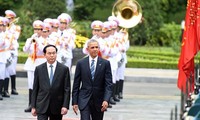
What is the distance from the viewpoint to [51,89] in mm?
12203

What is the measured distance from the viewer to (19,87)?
2369 centimetres

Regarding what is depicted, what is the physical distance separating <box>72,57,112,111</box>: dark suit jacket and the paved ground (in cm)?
396

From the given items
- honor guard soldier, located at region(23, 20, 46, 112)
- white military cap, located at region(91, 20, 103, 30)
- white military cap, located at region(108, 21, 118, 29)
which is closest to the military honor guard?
honor guard soldier, located at region(23, 20, 46, 112)

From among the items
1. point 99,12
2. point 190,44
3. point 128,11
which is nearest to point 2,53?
point 128,11

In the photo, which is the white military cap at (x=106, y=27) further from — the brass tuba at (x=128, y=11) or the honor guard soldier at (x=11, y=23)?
the brass tuba at (x=128, y=11)

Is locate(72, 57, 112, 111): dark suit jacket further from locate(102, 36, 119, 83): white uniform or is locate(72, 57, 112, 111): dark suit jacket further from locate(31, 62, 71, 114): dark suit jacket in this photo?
locate(102, 36, 119, 83): white uniform

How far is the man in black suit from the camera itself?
12703 mm

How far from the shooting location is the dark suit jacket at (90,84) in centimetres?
1271

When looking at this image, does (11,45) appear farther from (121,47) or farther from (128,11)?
(128,11)

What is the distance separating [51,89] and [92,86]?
0.79m

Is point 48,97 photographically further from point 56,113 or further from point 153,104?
point 153,104

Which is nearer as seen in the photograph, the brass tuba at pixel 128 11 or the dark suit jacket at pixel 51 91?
the dark suit jacket at pixel 51 91

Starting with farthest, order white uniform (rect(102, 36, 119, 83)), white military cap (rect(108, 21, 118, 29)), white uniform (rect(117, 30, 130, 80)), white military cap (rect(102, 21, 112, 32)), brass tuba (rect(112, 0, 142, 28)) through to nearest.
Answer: brass tuba (rect(112, 0, 142, 28)) → white uniform (rect(117, 30, 130, 80)) → white military cap (rect(108, 21, 118, 29)) → white uniform (rect(102, 36, 119, 83)) → white military cap (rect(102, 21, 112, 32))

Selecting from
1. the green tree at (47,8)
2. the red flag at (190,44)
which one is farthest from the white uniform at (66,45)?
the green tree at (47,8)
